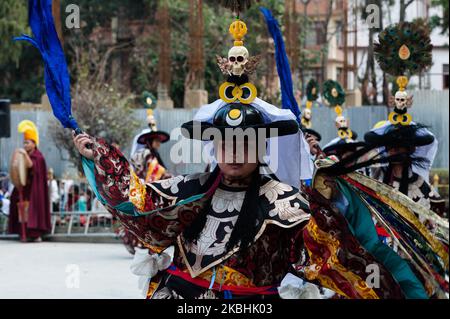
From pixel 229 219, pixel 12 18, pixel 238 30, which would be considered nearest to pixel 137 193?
pixel 229 219

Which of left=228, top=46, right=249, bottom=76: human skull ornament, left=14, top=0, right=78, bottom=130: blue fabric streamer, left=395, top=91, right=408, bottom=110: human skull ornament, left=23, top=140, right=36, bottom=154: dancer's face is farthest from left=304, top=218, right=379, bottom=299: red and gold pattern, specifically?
left=23, top=140, right=36, bottom=154: dancer's face

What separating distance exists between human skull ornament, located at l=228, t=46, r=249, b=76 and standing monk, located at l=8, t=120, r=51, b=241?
11.9 meters

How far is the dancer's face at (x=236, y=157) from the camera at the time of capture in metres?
5.34

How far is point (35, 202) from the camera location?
17172 millimetres

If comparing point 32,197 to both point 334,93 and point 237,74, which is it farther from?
point 237,74

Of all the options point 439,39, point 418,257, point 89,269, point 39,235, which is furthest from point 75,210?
point 439,39

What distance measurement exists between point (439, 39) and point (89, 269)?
122 feet

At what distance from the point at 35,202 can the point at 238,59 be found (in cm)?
1213

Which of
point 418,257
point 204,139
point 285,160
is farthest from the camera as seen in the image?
point 285,160

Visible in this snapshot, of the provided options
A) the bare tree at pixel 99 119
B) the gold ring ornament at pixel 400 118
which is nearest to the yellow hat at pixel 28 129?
the bare tree at pixel 99 119

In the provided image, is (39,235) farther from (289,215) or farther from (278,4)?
(278,4)

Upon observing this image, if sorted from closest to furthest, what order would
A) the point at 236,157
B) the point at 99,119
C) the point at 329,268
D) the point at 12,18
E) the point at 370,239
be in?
the point at 370,239, the point at 329,268, the point at 236,157, the point at 99,119, the point at 12,18

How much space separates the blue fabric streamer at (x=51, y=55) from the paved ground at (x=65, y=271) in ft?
15.5
